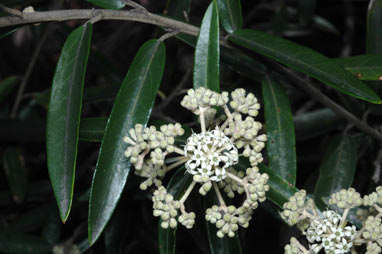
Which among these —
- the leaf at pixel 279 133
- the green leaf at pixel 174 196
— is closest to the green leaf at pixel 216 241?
the green leaf at pixel 174 196

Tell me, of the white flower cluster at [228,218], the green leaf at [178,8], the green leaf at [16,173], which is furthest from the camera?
the green leaf at [16,173]

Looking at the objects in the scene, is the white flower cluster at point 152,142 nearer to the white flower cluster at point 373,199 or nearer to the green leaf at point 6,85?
the white flower cluster at point 373,199

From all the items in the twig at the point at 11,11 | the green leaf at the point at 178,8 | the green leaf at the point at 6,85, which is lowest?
the green leaf at the point at 6,85

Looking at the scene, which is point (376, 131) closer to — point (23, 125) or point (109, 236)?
point (109, 236)

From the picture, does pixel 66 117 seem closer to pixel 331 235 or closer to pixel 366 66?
pixel 331 235

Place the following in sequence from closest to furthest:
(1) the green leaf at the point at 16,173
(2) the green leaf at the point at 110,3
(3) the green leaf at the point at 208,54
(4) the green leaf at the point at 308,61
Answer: (4) the green leaf at the point at 308,61, (3) the green leaf at the point at 208,54, (2) the green leaf at the point at 110,3, (1) the green leaf at the point at 16,173

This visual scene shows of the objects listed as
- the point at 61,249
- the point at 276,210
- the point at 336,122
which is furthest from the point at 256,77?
the point at 61,249
